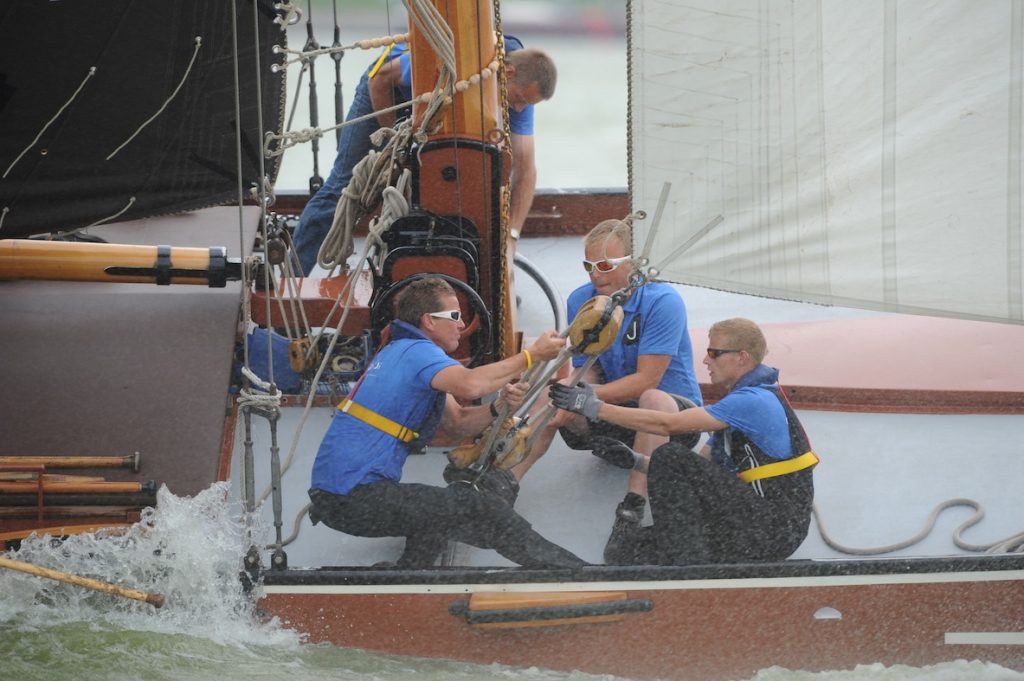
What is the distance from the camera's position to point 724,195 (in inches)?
131

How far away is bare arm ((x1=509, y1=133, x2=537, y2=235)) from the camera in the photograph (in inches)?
184

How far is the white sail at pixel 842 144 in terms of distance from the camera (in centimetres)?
318

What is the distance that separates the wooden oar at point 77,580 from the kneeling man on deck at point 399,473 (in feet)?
1.51

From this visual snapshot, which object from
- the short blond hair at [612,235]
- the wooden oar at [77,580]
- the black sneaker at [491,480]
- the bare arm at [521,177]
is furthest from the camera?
the bare arm at [521,177]

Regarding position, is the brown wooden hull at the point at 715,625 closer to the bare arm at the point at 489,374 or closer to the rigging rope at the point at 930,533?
the rigging rope at the point at 930,533

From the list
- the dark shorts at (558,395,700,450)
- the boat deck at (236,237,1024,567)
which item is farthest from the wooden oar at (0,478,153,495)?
the dark shorts at (558,395,700,450)

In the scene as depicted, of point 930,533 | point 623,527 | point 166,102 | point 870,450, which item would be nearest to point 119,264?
point 166,102

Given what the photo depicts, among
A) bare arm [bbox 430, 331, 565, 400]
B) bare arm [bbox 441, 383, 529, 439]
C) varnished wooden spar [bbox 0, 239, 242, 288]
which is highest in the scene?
varnished wooden spar [bbox 0, 239, 242, 288]

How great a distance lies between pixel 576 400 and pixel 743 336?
18.1 inches

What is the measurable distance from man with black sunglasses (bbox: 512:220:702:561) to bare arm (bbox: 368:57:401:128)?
4.16 feet

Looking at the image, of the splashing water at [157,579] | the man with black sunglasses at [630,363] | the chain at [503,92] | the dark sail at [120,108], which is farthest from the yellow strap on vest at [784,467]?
the dark sail at [120,108]

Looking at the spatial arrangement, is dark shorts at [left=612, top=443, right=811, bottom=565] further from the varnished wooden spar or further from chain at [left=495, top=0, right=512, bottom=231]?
the varnished wooden spar

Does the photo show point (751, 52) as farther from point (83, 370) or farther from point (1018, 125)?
point (83, 370)

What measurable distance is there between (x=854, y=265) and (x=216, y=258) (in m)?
1.90
